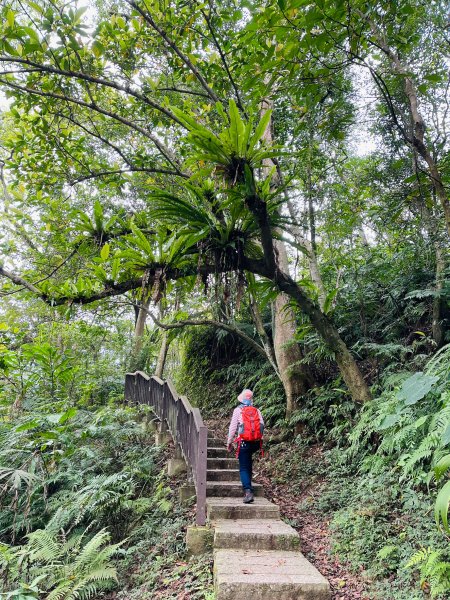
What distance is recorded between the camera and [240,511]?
477 cm

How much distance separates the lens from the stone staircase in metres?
3.31

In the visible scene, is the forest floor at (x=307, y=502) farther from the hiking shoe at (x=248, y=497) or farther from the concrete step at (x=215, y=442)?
the concrete step at (x=215, y=442)

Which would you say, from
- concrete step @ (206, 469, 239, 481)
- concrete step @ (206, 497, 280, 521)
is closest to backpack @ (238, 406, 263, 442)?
concrete step @ (206, 497, 280, 521)

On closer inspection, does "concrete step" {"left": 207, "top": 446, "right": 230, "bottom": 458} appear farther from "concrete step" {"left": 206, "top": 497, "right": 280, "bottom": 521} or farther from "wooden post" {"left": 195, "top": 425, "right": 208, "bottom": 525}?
"wooden post" {"left": 195, "top": 425, "right": 208, "bottom": 525}

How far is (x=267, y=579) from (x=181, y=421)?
2.99m

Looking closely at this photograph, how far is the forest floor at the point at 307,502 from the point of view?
3577 mm

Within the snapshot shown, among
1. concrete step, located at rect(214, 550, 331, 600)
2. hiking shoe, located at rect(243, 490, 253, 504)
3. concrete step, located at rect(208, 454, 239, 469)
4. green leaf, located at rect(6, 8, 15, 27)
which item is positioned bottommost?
concrete step, located at rect(214, 550, 331, 600)

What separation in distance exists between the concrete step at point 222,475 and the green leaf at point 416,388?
3.43 metres

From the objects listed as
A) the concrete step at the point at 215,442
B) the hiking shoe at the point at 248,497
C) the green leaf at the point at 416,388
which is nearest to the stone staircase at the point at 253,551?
the hiking shoe at the point at 248,497

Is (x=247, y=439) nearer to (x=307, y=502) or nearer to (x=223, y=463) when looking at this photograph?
(x=307, y=502)

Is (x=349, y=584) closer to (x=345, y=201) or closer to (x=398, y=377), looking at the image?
(x=398, y=377)

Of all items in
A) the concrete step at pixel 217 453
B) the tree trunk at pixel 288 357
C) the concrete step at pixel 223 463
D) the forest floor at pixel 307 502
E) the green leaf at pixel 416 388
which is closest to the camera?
the green leaf at pixel 416 388

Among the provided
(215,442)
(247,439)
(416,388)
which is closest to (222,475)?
(215,442)

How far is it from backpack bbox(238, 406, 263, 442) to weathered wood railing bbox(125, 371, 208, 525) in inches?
22.5
